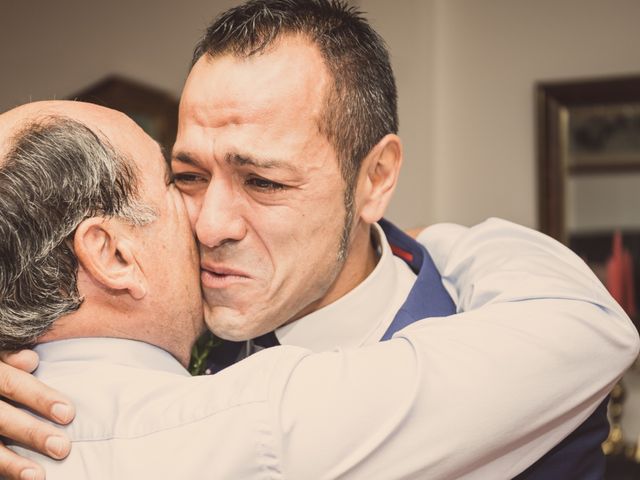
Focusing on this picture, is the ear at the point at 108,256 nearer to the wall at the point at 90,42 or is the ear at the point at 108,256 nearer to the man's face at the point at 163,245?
the man's face at the point at 163,245

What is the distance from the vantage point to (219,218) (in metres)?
1.45

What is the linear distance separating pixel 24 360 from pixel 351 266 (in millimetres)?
686

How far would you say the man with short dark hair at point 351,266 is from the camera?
3.94 feet

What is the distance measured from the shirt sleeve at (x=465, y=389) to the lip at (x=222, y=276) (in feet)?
1.03

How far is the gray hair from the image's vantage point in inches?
50.3

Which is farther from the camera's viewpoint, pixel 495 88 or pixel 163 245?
pixel 495 88

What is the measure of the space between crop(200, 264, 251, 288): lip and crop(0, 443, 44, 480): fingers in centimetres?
45

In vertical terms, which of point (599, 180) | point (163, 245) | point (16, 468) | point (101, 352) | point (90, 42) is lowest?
point (599, 180)

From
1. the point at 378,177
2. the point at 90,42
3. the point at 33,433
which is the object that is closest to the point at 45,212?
the point at 33,433

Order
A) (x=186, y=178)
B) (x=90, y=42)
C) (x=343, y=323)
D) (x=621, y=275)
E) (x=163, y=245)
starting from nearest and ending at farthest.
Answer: (x=163, y=245) < (x=186, y=178) < (x=343, y=323) < (x=621, y=275) < (x=90, y=42)

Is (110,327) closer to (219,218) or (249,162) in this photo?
(219,218)

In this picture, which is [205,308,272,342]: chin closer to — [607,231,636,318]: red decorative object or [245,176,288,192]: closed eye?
[245,176,288,192]: closed eye

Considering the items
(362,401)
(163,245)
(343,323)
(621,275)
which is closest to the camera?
(362,401)

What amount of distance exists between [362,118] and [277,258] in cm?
34
